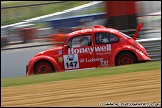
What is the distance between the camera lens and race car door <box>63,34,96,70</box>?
34.6 feet

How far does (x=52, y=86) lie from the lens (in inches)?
218

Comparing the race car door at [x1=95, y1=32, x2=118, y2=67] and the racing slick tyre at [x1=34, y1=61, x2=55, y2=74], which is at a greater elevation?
the race car door at [x1=95, y1=32, x2=118, y2=67]

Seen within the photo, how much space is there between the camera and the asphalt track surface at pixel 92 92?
4527mm

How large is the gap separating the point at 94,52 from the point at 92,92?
560cm

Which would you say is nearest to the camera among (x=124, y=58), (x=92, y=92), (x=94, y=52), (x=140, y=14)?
(x=92, y=92)

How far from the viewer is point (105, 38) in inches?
416

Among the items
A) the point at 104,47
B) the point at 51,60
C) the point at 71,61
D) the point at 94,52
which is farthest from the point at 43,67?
the point at 104,47

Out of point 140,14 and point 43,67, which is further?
point 140,14

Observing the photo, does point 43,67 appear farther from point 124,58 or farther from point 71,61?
point 124,58

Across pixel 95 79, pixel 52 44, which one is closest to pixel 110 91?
pixel 95 79

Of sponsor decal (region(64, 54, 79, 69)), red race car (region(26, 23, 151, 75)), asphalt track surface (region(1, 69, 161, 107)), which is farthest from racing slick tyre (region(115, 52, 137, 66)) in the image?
asphalt track surface (region(1, 69, 161, 107))

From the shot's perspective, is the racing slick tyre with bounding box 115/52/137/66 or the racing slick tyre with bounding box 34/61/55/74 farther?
the racing slick tyre with bounding box 34/61/55/74

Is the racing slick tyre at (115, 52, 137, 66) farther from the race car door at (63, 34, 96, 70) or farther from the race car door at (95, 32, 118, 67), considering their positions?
the race car door at (63, 34, 96, 70)

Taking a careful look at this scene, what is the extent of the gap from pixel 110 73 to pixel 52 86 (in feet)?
3.87
